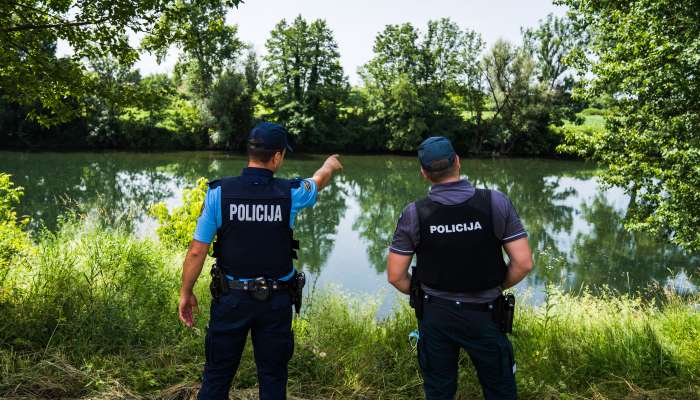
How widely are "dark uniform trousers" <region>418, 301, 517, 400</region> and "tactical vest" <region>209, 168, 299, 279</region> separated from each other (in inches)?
35.7

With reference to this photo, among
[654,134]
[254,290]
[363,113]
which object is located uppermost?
[363,113]

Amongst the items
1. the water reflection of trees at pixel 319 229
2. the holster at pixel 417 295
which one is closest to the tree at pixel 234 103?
the water reflection of trees at pixel 319 229

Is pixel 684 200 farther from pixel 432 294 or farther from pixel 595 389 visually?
pixel 432 294

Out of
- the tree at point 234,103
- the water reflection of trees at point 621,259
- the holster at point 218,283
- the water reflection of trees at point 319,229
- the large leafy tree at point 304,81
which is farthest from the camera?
the large leafy tree at point 304,81

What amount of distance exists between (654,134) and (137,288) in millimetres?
7752

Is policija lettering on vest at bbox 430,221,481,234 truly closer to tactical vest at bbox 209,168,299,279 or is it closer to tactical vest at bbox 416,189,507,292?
tactical vest at bbox 416,189,507,292

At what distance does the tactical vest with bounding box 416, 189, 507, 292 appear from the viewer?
2543mm

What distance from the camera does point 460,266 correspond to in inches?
101

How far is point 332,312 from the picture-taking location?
195 inches

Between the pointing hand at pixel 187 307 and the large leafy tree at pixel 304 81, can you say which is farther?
the large leafy tree at pixel 304 81

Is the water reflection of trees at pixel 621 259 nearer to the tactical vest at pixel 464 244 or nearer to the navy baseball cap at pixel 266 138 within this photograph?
the tactical vest at pixel 464 244

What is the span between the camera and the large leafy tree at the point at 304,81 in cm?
3934

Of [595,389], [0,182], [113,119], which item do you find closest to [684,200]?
[595,389]

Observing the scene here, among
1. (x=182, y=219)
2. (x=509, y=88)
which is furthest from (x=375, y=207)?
(x=509, y=88)
